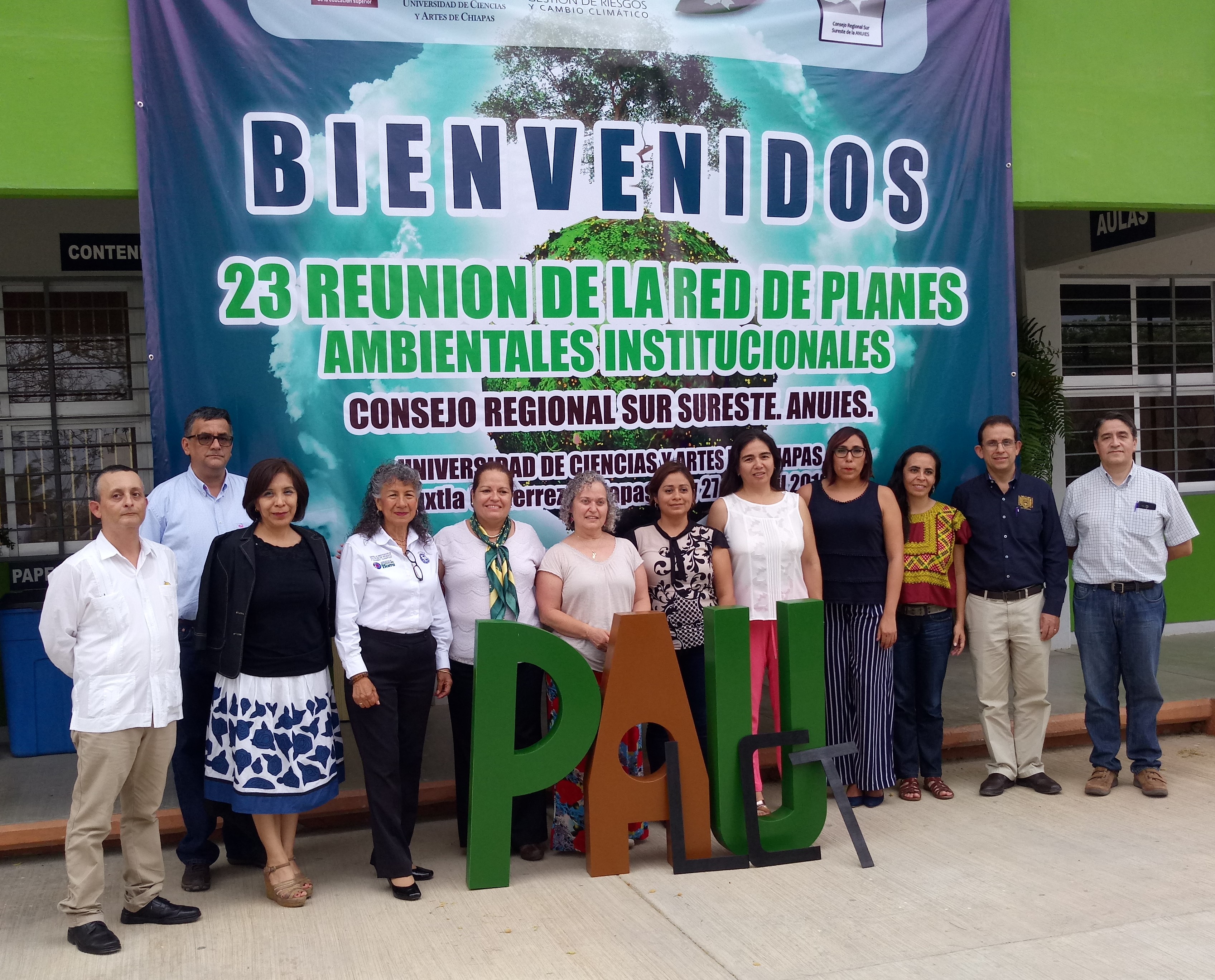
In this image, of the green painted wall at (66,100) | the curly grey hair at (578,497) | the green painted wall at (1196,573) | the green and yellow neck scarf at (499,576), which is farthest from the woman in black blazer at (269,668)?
the green painted wall at (1196,573)

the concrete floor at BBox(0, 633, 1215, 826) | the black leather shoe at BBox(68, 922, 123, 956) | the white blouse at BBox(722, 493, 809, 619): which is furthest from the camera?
the concrete floor at BBox(0, 633, 1215, 826)

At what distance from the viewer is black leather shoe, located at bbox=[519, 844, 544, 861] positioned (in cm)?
432

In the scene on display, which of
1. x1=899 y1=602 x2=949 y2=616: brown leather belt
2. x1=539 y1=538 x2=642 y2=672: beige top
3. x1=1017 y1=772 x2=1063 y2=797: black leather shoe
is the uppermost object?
x1=539 y1=538 x2=642 y2=672: beige top

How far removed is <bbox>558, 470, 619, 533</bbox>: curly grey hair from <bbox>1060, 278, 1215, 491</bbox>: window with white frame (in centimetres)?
488

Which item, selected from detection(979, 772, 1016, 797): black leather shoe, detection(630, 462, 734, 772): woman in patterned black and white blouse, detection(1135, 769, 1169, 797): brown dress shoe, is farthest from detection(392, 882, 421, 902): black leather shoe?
detection(1135, 769, 1169, 797): brown dress shoe

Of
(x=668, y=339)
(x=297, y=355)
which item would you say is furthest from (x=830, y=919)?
(x=297, y=355)

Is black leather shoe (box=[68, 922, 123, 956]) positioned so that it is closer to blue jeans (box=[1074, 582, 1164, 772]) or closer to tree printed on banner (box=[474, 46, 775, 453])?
tree printed on banner (box=[474, 46, 775, 453])

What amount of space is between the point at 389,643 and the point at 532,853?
3.41ft

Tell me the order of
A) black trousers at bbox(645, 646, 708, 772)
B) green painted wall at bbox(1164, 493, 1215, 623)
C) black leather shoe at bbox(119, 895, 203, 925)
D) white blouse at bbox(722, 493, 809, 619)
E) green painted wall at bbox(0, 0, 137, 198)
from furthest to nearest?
green painted wall at bbox(1164, 493, 1215, 623)
white blouse at bbox(722, 493, 809, 619)
black trousers at bbox(645, 646, 708, 772)
green painted wall at bbox(0, 0, 137, 198)
black leather shoe at bbox(119, 895, 203, 925)

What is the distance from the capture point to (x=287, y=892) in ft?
12.7

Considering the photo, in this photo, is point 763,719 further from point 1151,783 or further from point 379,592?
point 379,592

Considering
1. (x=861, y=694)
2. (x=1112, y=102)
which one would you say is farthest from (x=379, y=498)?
(x=1112, y=102)

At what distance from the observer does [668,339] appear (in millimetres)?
5004

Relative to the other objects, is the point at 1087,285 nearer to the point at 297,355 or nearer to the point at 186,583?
the point at 297,355
